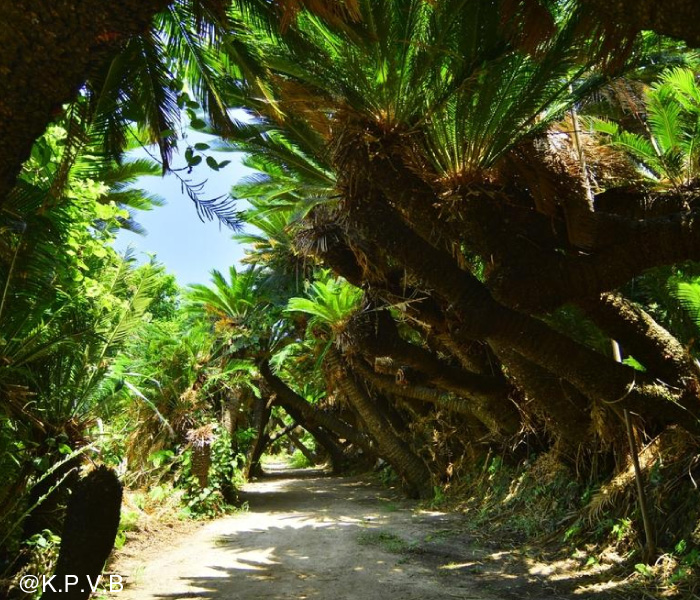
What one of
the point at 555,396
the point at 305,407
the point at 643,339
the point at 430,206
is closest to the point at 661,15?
the point at 430,206

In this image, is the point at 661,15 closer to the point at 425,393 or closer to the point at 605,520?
the point at 605,520

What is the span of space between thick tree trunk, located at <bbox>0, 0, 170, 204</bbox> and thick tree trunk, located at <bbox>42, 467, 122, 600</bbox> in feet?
9.54

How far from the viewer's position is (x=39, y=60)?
1826 millimetres

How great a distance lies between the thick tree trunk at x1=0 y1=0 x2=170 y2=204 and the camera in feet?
5.85

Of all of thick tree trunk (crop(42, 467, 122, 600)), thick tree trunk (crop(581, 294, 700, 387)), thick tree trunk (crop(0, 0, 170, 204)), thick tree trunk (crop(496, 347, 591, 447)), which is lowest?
thick tree trunk (crop(42, 467, 122, 600))

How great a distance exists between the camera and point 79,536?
3.95 m

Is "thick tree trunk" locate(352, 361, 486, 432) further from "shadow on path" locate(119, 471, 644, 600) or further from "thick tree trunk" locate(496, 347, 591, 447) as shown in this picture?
"thick tree trunk" locate(496, 347, 591, 447)

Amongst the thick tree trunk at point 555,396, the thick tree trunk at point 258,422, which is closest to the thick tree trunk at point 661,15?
the thick tree trunk at point 555,396

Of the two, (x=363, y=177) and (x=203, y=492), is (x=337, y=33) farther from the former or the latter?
(x=203, y=492)

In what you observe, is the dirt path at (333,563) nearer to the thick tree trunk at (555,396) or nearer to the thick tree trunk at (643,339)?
the thick tree trunk at (555,396)

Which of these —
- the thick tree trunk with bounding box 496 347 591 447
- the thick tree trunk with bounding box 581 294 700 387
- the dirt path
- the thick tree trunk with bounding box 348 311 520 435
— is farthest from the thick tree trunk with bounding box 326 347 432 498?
the thick tree trunk with bounding box 581 294 700 387

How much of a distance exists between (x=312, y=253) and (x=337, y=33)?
8.74 feet

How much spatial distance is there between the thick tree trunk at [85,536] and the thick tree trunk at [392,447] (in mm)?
7404

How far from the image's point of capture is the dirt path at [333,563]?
16.2 ft
